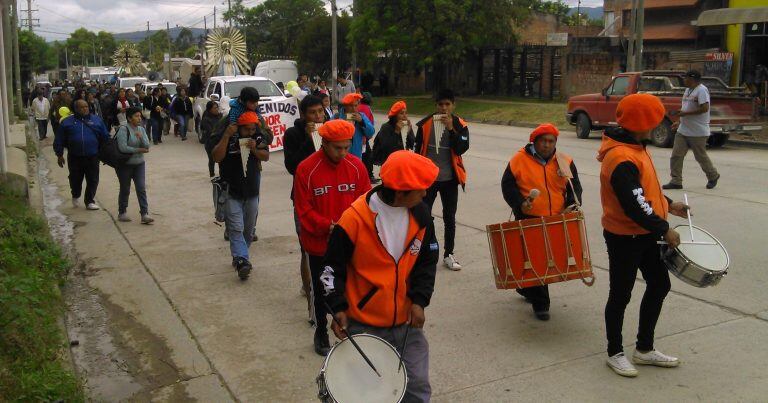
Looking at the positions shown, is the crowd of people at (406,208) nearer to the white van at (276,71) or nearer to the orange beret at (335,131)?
the orange beret at (335,131)

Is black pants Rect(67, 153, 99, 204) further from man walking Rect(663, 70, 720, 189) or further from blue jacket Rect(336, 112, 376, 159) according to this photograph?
man walking Rect(663, 70, 720, 189)

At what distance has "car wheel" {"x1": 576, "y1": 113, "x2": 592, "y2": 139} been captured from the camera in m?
20.2

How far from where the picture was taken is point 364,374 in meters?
3.18

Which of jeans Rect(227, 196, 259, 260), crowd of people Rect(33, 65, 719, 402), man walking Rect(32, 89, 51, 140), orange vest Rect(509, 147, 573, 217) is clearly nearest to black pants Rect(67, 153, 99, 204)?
crowd of people Rect(33, 65, 719, 402)

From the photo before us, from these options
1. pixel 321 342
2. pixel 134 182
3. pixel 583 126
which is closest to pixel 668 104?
pixel 583 126

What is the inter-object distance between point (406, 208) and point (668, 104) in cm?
1531

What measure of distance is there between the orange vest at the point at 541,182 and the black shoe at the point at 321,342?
1748 millimetres

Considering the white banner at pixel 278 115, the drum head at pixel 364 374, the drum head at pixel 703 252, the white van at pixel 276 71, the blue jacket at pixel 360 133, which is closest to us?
the drum head at pixel 364 374

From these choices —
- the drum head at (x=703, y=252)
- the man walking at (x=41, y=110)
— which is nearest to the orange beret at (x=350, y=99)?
the drum head at (x=703, y=252)

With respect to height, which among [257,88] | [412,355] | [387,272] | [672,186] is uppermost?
[257,88]

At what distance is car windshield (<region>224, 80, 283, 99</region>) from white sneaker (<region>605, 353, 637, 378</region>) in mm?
16520

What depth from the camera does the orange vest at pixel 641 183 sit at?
15.1 ft

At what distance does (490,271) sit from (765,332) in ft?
8.54

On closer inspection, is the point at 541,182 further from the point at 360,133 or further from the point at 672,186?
the point at 672,186
